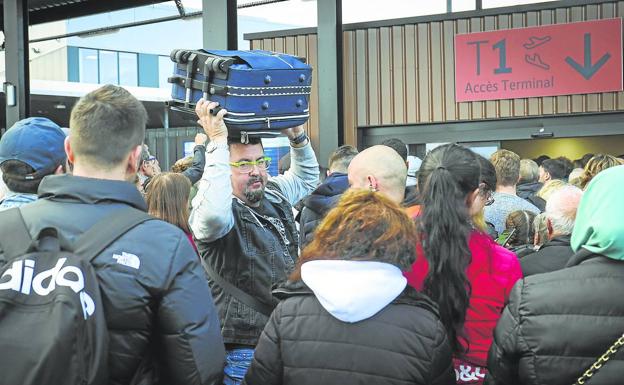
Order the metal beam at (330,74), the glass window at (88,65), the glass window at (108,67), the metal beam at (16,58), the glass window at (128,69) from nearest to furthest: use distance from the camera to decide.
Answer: the metal beam at (16,58), the metal beam at (330,74), the glass window at (88,65), the glass window at (108,67), the glass window at (128,69)

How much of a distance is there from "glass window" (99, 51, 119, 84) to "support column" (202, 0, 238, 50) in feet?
97.2

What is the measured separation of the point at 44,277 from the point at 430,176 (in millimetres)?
1471

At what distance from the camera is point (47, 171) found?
2.73 meters

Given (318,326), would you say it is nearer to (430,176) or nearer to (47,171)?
(430,176)

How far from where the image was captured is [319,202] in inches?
165

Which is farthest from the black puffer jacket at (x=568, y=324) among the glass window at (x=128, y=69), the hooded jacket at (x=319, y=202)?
the glass window at (x=128, y=69)

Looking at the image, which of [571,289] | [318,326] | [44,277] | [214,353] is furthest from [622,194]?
[44,277]

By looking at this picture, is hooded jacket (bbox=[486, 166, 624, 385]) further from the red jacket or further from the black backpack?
the black backpack

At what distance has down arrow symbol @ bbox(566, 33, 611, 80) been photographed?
29.3 ft

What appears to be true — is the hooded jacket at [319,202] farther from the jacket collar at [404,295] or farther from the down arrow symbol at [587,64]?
the down arrow symbol at [587,64]

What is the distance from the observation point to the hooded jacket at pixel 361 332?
7.34ft

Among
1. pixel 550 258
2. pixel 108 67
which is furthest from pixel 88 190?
pixel 108 67

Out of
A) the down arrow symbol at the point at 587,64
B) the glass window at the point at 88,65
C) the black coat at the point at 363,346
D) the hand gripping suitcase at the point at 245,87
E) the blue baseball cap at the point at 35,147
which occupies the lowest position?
the black coat at the point at 363,346

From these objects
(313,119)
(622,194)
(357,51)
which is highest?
(357,51)
